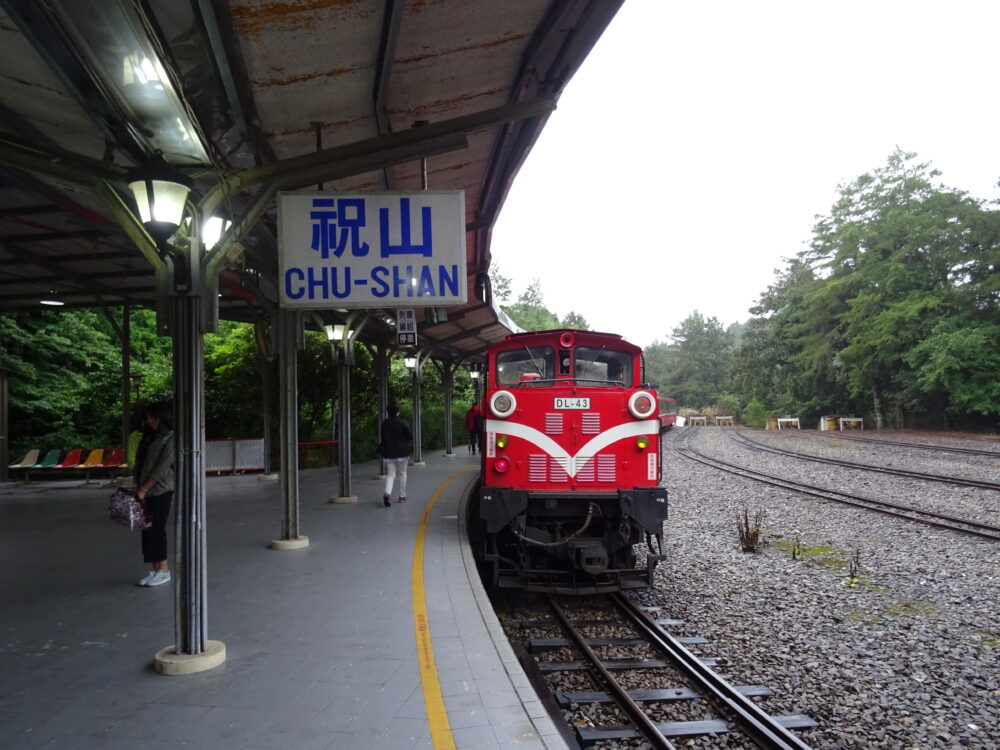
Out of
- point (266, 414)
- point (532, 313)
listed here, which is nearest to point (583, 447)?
point (266, 414)

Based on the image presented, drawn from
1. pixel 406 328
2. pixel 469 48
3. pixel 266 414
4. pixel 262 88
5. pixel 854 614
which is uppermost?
pixel 469 48

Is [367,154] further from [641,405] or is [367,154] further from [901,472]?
[901,472]

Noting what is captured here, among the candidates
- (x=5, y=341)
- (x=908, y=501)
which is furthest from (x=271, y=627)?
(x=5, y=341)

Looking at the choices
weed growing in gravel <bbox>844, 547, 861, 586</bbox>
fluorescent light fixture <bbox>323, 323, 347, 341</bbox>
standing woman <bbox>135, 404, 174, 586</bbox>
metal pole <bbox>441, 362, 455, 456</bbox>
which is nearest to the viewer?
standing woman <bbox>135, 404, 174, 586</bbox>

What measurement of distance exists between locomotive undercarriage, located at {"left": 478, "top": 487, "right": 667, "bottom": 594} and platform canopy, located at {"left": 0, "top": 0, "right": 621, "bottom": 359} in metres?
3.56

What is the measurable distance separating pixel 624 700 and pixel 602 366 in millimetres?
3969

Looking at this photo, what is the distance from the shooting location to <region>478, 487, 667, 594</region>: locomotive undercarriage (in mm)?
6711

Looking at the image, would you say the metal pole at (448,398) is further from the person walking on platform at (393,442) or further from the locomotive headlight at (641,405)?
the locomotive headlight at (641,405)

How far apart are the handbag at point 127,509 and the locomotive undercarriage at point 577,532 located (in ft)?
10.5

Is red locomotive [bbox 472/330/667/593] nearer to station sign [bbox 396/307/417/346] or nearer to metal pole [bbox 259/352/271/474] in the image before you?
station sign [bbox 396/307/417/346]

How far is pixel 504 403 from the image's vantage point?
707 centimetres

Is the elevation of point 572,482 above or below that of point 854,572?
above

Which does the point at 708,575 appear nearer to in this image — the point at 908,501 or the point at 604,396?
the point at 604,396

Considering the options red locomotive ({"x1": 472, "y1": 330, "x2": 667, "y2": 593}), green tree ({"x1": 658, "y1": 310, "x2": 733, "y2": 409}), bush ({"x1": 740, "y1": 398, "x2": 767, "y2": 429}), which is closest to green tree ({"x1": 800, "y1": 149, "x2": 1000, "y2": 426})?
bush ({"x1": 740, "y1": 398, "x2": 767, "y2": 429})
